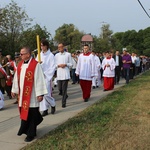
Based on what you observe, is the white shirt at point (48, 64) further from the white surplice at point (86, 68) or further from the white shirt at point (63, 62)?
the white surplice at point (86, 68)

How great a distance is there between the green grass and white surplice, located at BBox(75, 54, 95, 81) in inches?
61.6

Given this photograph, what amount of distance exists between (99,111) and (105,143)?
2.67 m

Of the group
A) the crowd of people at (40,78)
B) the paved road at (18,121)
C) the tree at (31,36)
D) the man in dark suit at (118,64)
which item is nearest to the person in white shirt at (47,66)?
the crowd of people at (40,78)

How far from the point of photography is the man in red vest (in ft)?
18.6

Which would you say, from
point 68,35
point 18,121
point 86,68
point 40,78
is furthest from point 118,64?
point 68,35

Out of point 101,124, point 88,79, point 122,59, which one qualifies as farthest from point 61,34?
point 101,124

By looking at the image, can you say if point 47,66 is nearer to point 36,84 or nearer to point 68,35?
point 36,84

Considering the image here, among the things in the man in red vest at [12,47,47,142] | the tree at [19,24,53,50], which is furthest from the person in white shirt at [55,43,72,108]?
the tree at [19,24,53,50]

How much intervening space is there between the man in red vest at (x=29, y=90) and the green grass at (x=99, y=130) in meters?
0.36

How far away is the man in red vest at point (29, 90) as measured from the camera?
5684 mm

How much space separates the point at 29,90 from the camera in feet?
18.7

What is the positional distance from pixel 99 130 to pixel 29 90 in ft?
5.22

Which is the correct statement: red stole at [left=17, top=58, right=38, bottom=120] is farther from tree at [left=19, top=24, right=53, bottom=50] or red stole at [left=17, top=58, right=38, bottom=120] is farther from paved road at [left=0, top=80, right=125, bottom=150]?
tree at [left=19, top=24, right=53, bottom=50]

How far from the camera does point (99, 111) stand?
803 cm
